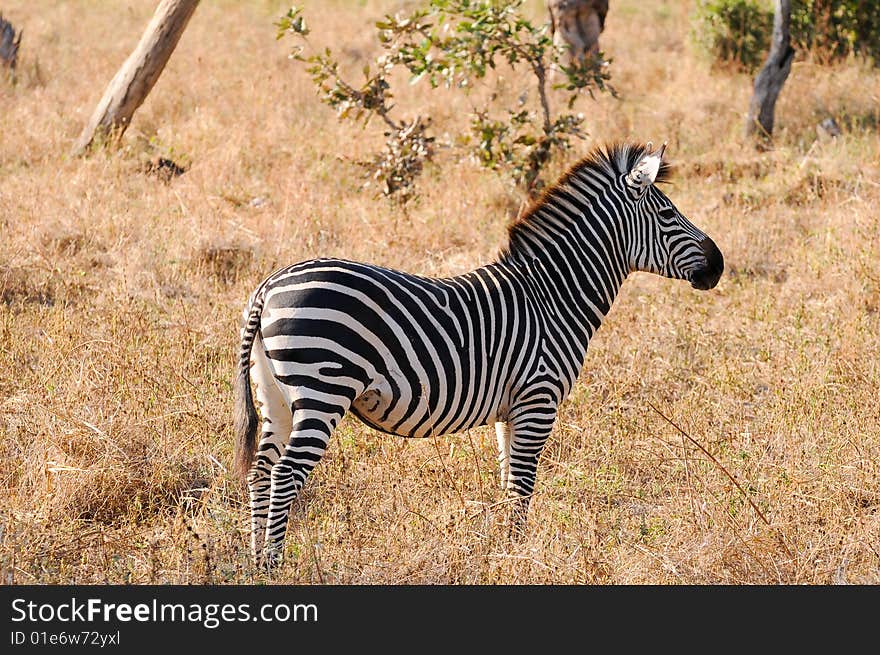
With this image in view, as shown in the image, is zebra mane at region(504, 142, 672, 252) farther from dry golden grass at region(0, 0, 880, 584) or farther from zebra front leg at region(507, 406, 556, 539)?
dry golden grass at region(0, 0, 880, 584)

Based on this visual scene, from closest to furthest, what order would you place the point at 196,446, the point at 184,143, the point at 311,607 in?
the point at 311,607 < the point at 196,446 < the point at 184,143

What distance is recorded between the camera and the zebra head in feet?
17.3

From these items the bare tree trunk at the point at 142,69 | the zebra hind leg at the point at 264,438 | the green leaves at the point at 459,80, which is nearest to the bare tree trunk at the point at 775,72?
A: the green leaves at the point at 459,80

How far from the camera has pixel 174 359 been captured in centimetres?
637

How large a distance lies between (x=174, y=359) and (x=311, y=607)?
286cm

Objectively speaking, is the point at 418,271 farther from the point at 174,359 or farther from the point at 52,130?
the point at 52,130

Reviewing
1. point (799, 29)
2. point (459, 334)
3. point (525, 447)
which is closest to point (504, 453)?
point (525, 447)

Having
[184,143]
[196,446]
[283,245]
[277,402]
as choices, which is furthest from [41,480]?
[184,143]

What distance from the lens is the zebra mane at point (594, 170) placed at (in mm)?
5211

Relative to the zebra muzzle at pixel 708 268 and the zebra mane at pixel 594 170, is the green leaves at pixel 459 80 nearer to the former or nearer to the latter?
the zebra mane at pixel 594 170

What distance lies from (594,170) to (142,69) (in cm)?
707

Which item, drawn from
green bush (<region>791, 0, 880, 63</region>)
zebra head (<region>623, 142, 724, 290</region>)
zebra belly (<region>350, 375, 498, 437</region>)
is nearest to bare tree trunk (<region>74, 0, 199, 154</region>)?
zebra head (<region>623, 142, 724, 290</region>)

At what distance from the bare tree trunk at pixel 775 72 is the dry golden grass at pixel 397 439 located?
0.43m

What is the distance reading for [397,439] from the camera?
5684 millimetres
